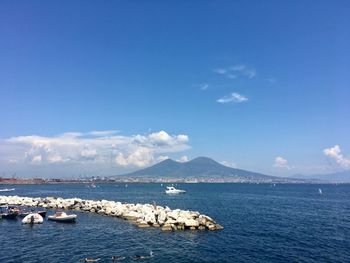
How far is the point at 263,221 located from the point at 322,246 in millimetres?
21016

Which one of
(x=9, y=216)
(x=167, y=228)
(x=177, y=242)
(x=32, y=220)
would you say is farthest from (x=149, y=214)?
(x=9, y=216)

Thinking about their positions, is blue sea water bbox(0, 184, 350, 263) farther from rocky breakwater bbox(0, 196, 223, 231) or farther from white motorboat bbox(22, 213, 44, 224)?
rocky breakwater bbox(0, 196, 223, 231)

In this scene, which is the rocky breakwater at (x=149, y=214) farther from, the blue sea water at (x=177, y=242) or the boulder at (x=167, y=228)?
the blue sea water at (x=177, y=242)

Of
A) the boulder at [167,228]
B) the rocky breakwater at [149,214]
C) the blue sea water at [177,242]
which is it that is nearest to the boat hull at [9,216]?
the blue sea water at [177,242]

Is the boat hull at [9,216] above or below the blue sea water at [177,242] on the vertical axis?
above

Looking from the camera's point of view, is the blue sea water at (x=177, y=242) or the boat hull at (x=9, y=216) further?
the boat hull at (x=9, y=216)

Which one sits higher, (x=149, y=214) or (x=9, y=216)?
(x=149, y=214)

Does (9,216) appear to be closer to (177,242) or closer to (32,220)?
(32,220)

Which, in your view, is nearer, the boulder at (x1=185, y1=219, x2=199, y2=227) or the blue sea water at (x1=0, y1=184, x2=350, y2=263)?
the blue sea water at (x1=0, y1=184, x2=350, y2=263)

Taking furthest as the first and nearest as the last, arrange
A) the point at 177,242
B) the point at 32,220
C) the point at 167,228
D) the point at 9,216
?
1. the point at 9,216
2. the point at 32,220
3. the point at 167,228
4. the point at 177,242

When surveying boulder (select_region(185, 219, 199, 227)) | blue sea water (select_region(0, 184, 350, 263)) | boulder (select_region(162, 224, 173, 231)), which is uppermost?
boulder (select_region(185, 219, 199, 227))

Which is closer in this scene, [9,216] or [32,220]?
[32,220]

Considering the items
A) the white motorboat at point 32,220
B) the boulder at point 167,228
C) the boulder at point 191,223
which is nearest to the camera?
the boulder at point 167,228

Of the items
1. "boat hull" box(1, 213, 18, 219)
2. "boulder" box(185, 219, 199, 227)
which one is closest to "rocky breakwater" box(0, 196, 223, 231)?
"boulder" box(185, 219, 199, 227)
